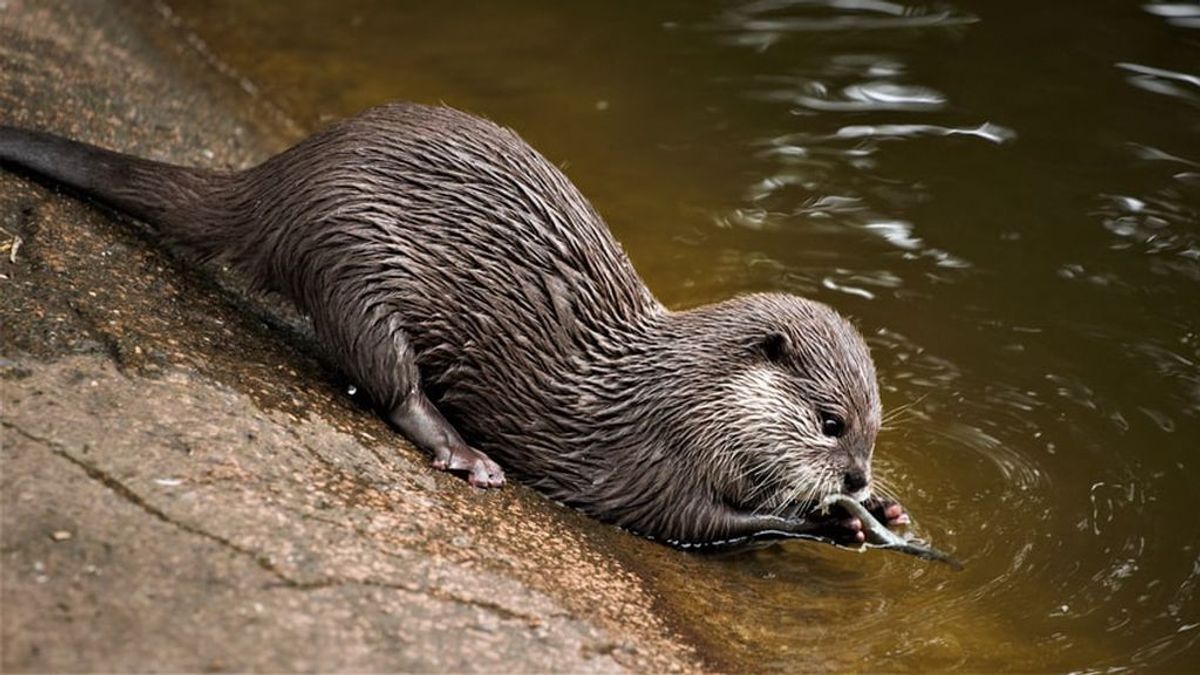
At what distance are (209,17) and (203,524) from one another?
4.69 metres

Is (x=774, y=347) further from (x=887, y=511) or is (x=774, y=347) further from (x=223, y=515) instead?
(x=223, y=515)

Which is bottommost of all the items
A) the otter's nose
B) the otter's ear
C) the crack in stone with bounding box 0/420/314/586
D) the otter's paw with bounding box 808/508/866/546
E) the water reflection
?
the otter's paw with bounding box 808/508/866/546

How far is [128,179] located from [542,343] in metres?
1.23

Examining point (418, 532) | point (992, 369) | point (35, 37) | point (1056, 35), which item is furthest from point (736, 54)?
point (418, 532)

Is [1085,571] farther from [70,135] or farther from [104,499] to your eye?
[70,135]

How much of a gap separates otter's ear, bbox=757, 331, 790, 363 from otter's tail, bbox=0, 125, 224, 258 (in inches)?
57.7

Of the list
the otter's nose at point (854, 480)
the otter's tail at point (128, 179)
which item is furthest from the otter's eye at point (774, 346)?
the otter's tail at point (128, 179)

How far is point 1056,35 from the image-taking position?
646 cm

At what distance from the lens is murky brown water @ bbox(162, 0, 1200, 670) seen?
12.3 ft

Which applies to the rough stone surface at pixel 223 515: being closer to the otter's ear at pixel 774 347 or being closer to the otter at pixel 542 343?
the otter at pixel 542 343

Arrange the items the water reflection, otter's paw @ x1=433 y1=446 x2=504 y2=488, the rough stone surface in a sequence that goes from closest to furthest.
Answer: the rough stone surface < otter's paw @ x1=433 y1=446 x2=504 y2=488 < the water reflection

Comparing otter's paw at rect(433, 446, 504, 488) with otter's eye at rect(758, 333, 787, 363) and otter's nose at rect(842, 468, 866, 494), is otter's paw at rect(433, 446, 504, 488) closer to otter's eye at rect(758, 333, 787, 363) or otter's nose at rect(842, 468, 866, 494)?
otter's eye at rect(758, 333, 787, 363)

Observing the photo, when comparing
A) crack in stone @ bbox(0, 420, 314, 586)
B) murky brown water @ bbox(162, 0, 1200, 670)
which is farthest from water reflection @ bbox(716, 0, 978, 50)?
crack in stone @ bbox(0, 420, 314, 586)

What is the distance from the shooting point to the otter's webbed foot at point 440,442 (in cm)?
374
